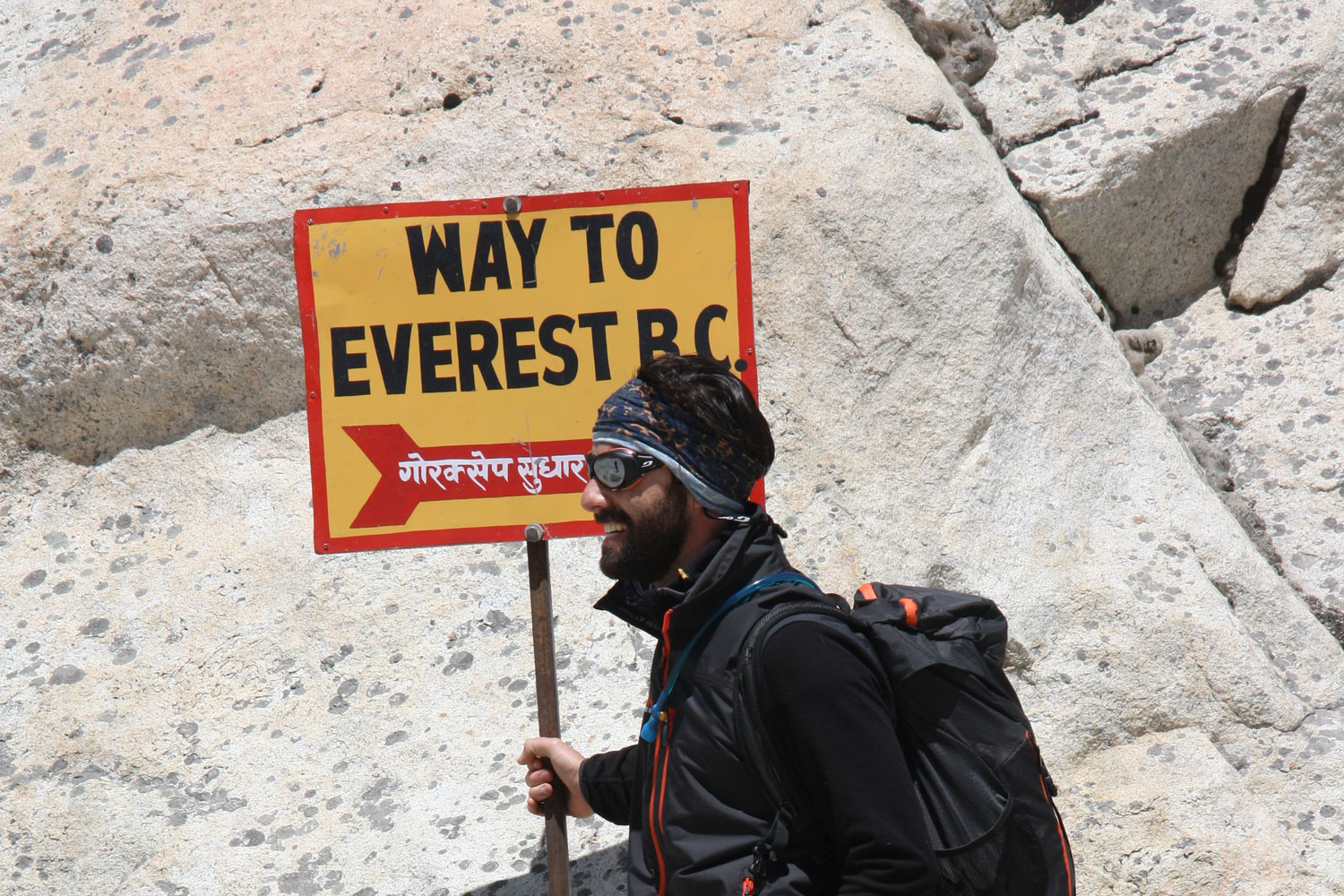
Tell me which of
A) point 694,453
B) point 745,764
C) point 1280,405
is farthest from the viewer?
→ point 1280,405

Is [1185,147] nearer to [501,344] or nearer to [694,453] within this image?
[501,344]

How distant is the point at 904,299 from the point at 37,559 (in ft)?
9.84

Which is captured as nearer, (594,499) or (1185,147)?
(594,499)

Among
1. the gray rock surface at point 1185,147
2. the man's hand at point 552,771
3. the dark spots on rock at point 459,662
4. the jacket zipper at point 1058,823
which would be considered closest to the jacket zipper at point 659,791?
Answer: the man's hand at point 552,771

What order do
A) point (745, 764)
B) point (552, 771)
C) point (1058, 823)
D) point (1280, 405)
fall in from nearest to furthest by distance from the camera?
point (745, 764) → point (1058, 823) → point (552, 771) → point (1280, 405)

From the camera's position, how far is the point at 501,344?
2531mm

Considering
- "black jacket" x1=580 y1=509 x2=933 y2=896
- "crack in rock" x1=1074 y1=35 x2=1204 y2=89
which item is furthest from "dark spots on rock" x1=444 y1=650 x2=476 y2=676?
"crack in rock" x1=1074 y1=35 x2=1204 y2=89

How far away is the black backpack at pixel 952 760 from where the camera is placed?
1.73m

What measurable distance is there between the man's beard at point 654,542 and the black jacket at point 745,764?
0.18ft

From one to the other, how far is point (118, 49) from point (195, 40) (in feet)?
1.07

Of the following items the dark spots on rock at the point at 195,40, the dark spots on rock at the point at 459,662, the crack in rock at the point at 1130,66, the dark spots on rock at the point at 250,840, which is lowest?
the dark spots on rock at the point at 250,840

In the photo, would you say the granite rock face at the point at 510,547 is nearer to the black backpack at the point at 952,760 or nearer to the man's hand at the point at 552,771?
the man's hand at the point at 552,771

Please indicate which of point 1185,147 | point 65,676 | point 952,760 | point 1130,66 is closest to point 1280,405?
point 1185,147

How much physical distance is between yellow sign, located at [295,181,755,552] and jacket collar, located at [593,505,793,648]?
56 centimetres
